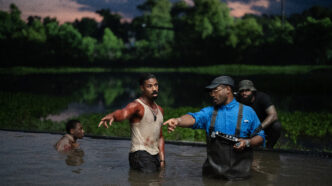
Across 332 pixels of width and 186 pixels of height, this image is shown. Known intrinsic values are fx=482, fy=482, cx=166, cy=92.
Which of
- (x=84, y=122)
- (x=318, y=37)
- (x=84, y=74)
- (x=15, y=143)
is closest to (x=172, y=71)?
(x=84, y=74)

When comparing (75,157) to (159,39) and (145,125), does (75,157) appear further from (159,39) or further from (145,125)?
(159,39)

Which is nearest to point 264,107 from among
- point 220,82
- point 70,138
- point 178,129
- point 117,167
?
point 117,167

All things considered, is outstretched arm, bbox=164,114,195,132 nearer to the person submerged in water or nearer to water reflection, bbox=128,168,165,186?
water reflection, bbox=128,168,165,186

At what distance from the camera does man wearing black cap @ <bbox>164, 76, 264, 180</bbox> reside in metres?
6.30

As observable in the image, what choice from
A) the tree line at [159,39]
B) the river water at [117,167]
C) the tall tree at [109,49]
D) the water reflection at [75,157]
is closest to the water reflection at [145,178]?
the river water at [117,167]

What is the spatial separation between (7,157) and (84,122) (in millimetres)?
6237

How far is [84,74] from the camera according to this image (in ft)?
239

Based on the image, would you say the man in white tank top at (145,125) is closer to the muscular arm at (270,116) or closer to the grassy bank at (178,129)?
the muscular arm at (270,116)

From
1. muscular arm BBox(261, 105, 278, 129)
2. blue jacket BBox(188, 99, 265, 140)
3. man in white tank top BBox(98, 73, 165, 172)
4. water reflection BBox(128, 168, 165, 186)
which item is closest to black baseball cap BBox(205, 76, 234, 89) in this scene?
blue jacket BBox(188, 99, 265, 140)

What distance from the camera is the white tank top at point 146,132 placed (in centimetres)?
706

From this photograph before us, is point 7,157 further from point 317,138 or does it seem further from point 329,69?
point 329,69

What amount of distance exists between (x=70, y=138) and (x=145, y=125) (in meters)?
3.50

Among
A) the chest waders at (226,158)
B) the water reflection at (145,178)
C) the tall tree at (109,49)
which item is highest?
the tall tree at (109,49)

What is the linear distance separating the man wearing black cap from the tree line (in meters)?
43.1
